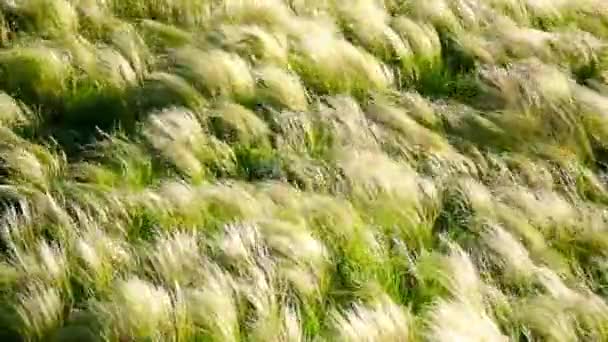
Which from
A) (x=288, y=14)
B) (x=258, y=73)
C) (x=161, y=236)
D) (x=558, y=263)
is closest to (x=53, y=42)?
(x=258, y=73)

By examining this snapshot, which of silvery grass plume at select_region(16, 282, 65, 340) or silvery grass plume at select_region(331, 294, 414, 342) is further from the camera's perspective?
silvery grass plume at select_region(331, 294, 414, 342)

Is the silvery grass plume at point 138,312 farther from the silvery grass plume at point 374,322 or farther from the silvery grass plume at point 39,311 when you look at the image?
the silvery grass plume at point 374,322

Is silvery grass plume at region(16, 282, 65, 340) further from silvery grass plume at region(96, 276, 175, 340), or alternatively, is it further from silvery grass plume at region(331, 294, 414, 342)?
silvery grass plume at region(331, 294, 414, 342)

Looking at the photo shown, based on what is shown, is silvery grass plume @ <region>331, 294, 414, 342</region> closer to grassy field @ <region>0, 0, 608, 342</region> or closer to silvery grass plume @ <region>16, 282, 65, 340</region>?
grassy field @ <region>0, 0, 608, 342</region>

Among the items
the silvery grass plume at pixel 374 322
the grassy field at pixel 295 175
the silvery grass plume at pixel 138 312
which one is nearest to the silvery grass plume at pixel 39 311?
the grassy field at pixel 295 175

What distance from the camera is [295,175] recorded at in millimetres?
5047

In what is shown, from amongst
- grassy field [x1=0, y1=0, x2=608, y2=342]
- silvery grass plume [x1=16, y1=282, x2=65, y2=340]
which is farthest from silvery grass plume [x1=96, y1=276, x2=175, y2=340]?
silvery grass plume [x1=16, y1=282, x2=65, y2=340]

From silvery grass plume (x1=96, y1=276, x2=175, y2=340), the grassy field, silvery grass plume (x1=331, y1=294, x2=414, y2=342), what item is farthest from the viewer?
the grassy field

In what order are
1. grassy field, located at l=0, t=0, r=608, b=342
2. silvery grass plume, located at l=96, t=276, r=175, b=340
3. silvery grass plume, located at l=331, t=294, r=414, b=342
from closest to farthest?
silvery grass plume, located at l=96, t=276, r=175, b=340 → silvery grass plume, located at l=331, t=294, r=414, b=342 → grassy field, located at l=0, t=0, r=608, b=342

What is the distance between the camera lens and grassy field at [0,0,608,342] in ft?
13.1

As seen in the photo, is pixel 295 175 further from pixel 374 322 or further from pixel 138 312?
pixel 138 312

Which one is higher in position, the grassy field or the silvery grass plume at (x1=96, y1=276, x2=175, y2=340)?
the silvery grass plume at (x1=96, y1=276, x2=175, y2=340)

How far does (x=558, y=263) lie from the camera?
4.76m

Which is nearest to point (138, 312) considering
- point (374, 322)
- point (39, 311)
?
point (39, 311)
